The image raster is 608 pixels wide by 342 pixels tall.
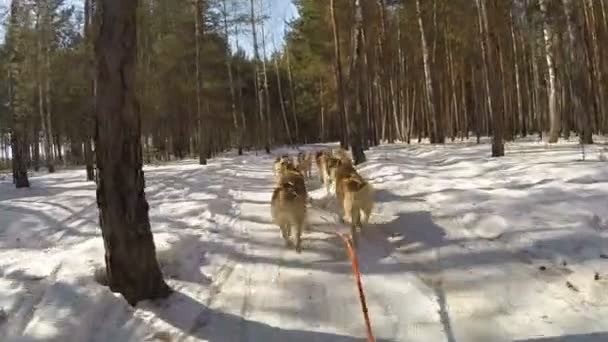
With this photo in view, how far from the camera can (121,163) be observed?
5.74 meters

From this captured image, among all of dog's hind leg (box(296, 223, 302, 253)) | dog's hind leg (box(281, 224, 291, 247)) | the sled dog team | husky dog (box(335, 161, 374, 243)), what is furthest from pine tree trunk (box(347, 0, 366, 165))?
dog's hind leg (box(296, 223, 302, 253))

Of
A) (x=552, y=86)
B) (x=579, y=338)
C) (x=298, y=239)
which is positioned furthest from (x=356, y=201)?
(x=552, y=86)

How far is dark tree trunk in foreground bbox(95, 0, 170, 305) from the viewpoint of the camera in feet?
18.7

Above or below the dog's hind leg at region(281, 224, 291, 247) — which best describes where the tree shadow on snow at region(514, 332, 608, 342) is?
below

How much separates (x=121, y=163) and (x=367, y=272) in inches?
116

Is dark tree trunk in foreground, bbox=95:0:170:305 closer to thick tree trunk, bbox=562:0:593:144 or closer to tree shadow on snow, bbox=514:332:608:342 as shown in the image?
tree shadow on snow, bbox=514:332:608:342

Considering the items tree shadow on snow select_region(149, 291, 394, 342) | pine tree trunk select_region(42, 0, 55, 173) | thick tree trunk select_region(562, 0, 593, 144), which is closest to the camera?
tree shadow on snow select_region(149, 291, 394, 342)

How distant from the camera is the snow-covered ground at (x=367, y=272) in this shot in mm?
5133

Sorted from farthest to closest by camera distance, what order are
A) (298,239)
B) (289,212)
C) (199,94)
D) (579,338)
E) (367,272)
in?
(199,94)
(289,212)
(298,239)
(367,272)
(579,338)

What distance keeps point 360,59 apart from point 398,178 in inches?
278

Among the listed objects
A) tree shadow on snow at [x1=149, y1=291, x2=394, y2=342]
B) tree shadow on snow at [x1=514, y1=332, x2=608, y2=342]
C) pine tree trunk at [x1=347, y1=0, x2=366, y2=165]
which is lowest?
tree shadow on snow at [x1=514, y1=332, x2=608, y2=342]

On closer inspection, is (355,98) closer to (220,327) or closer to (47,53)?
(220,327)

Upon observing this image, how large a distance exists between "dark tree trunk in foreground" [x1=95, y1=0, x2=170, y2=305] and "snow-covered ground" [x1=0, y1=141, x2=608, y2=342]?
0.92 ft

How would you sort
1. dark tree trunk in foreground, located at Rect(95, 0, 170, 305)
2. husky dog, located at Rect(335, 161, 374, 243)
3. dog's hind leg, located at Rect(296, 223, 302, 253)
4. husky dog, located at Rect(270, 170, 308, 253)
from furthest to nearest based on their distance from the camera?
husky dog, located at Rect(335, 161, 374, 243) → husky dog, located at Rect(270, 170, 308, 253) → dog's hind leg, located at Rect(296, 223, 302, 253) → dark tree trunk in foreground, located at Rect(95, 0, 170, 305)
